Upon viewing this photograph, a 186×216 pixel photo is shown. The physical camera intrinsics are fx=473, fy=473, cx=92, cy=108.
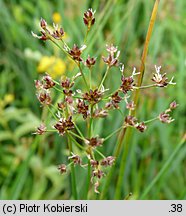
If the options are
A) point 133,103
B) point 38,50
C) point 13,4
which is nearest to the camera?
point 133,103

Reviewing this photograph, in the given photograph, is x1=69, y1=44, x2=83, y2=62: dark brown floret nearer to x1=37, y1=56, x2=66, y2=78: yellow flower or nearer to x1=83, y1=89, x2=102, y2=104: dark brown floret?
x1=83, y1=89, x2=102, y2=104: dark brown floret

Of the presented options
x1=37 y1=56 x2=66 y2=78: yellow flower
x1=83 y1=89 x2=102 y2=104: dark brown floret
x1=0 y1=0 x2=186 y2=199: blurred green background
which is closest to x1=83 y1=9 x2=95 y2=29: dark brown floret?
x1=83 y1=89 x2=102 y2=104: dark brown floret

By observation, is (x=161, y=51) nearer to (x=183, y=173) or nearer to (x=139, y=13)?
(x=139, y=13)

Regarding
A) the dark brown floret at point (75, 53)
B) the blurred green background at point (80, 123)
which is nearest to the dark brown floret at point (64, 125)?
the dark brown floret at point (75, 53)

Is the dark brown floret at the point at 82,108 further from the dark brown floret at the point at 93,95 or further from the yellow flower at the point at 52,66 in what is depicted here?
the yellow flower at the point at 52,66

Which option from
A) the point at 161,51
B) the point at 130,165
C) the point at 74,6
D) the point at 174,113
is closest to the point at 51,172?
the point at 130,165

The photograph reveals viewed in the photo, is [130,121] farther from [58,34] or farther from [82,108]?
[58,34]

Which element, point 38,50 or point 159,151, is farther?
point 38,50

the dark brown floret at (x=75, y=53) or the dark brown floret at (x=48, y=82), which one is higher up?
the dark brown floret at (x=75, y=53)

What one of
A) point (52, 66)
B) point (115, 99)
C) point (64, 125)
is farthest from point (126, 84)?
point (52, 66)
